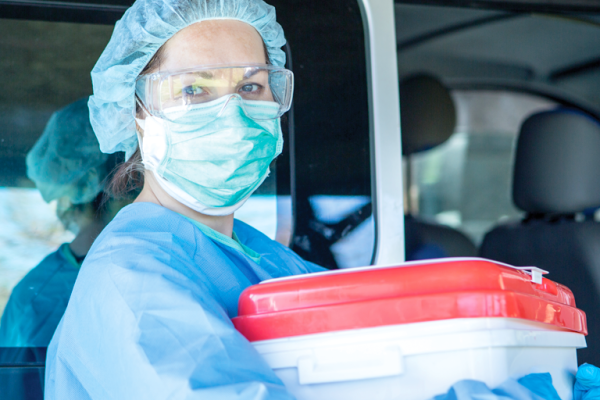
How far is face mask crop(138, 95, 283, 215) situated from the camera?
3.54 ft

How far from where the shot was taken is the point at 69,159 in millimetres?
1371

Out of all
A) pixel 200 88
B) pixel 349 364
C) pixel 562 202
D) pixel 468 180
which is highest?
pixel 200 88

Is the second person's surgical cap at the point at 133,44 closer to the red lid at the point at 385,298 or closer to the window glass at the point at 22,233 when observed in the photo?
the window glass at the point at 22,233

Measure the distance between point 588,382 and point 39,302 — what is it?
1.17 metres

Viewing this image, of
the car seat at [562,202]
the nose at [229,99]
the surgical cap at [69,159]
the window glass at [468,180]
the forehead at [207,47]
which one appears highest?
the forehead at [207,47]

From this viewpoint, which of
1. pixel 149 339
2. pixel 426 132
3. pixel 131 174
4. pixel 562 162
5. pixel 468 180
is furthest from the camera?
pixel 468 180

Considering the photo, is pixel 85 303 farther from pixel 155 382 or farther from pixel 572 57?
pixel 572 57

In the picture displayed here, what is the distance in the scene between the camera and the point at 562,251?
201 cm

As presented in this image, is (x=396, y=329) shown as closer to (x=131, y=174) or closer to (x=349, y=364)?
(x=349, y=364)

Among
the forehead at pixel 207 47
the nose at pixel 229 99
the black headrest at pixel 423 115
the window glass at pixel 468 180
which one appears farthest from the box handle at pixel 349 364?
the window glass at pixel 468 180

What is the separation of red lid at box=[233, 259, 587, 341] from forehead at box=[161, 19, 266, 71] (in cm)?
49

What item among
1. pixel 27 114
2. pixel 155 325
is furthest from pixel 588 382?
pixel 27 114

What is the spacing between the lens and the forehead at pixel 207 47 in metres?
1.12

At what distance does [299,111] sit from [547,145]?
1081mm
